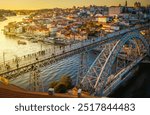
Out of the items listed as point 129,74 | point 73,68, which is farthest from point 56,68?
point 129,74

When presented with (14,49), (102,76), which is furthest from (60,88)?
(14,49)

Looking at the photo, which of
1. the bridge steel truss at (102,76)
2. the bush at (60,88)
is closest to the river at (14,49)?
the bush at (60,88)

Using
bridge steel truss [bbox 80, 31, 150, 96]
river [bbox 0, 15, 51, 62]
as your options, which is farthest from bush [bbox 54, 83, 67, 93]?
river [bbox 0, 15, 51, 62]

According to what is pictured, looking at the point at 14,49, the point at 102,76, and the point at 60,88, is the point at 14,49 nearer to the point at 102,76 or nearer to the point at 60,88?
the point at 60,88

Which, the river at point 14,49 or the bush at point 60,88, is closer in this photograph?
the bush at point 60,88

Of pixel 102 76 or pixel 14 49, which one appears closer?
pixel 102 76

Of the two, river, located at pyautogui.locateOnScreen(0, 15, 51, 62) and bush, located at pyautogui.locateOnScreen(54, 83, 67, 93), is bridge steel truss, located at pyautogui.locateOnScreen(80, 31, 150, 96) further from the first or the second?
river, located at pyautogui.locateOnScreen(0, 15, 51, 62)

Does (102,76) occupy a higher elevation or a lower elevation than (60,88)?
higher

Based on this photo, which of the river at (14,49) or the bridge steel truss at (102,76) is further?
the river at (14,49)

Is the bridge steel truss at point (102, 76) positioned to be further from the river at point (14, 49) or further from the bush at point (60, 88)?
the river at point (14, 49)

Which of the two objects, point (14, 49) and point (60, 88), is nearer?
point (60, 88)

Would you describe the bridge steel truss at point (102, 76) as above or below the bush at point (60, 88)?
above

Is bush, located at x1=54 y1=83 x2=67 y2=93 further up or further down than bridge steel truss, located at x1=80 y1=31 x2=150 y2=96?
further down
